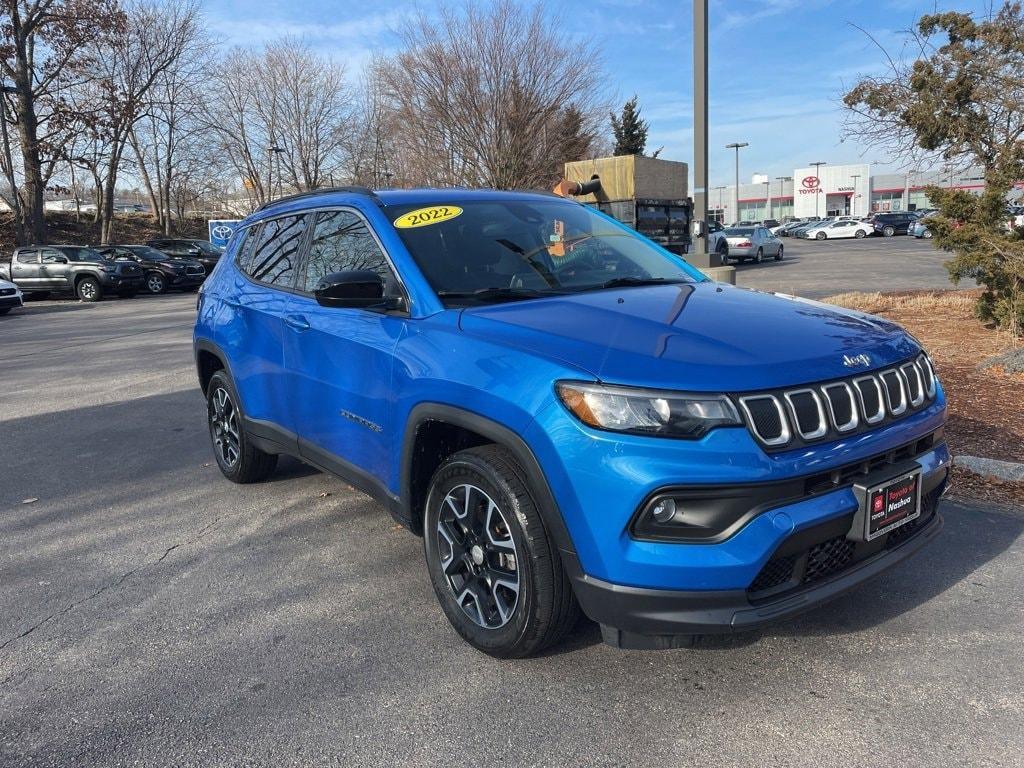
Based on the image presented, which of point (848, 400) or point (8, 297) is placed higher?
point (8, 297)

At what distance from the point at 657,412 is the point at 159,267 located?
1046 inches

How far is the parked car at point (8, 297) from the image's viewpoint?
63.5ft

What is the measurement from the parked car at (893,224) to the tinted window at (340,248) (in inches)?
2077

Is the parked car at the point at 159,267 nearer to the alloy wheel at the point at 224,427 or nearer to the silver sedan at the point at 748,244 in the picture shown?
the silver sedan at the point at 748,244

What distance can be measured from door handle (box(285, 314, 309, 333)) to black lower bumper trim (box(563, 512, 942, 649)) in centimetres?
206

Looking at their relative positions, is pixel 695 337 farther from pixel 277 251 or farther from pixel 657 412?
pixel 277 251

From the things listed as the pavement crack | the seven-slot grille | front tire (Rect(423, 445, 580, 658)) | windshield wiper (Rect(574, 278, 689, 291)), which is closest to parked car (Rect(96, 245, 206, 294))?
the pavement crack

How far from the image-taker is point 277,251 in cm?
455

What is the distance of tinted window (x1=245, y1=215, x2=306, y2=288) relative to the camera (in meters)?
4.34

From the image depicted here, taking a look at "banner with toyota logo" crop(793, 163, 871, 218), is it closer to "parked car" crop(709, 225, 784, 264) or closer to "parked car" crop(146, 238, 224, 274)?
"parked car" crop(709, 225, 784, 264)

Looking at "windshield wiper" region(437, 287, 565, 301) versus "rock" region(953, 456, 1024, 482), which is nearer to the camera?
"windshield wiper" region(437, 287, 565, 301)

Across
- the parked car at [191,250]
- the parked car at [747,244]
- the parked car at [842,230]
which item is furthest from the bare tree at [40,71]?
the parked car at [842,230]

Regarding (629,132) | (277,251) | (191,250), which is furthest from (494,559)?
(629,132)

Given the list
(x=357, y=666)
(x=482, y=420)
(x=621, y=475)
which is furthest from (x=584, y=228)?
(x=357, y=666)
